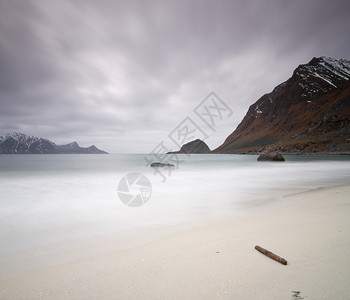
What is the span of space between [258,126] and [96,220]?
16860 cm

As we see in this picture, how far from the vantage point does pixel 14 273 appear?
2641 mm

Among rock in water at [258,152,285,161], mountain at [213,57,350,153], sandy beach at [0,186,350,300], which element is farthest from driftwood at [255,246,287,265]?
mountain at [213,57,350,153]

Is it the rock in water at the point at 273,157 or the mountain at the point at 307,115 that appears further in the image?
the mountain at the point at 307,115

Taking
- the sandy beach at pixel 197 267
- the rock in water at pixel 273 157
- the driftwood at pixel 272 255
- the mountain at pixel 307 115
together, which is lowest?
the sandy beach at pixel 197 267

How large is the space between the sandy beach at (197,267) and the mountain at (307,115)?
79149mm

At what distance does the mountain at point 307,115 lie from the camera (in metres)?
73.4

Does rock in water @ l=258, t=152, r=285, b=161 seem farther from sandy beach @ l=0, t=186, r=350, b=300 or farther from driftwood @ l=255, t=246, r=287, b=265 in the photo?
driftwood @ l=255, t=246, r=287, b=265

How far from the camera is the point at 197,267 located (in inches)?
96.5

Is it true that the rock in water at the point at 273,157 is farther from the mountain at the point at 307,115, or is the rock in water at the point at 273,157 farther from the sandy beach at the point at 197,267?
the sandy beach at the point at 197,267

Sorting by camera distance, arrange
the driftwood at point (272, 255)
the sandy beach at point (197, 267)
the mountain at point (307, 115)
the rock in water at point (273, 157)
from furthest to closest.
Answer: the mountain at point (307, 115)
the rock in water at point (273, 157)
the driftwood at point (272, 255)
the sandy beach at point (197, 267)

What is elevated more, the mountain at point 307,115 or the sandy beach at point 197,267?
the mountain at point 307,115

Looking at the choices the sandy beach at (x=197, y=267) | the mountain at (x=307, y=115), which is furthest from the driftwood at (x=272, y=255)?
the mountain at (x=307, y=115)

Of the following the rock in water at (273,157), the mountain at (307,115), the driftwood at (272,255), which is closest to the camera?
the driftwood at (272,255)

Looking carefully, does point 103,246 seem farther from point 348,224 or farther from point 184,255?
point 348,224
